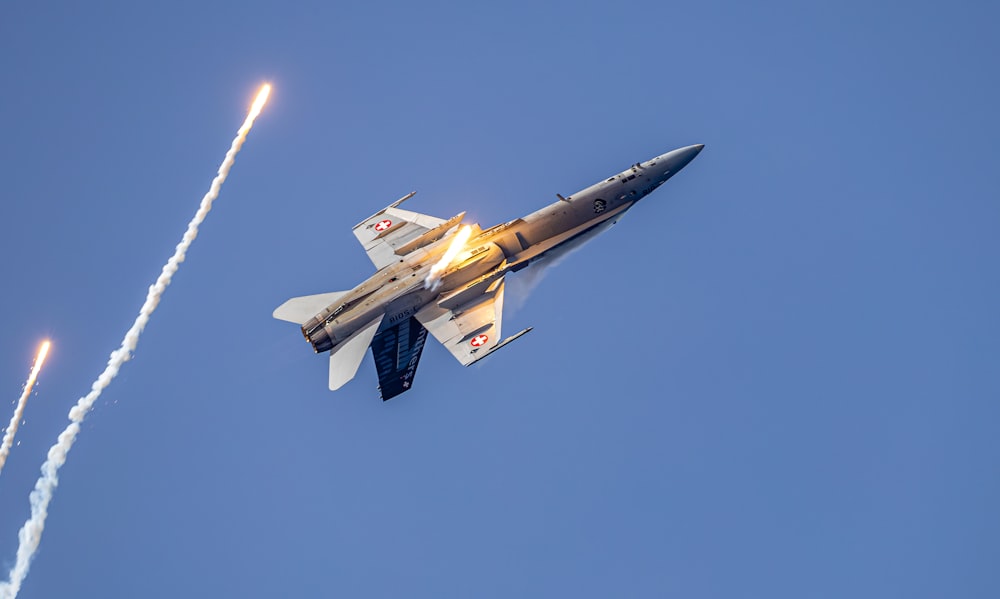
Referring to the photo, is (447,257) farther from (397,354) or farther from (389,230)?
(389,230)

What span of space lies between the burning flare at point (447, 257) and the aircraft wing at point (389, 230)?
7.82ft

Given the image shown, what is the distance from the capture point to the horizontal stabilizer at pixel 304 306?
53125 millimetres

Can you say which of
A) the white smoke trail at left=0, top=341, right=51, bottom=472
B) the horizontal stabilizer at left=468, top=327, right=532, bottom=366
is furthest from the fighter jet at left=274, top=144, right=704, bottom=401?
the white smoke trail at left=0, top=341, right=51, bottom=472

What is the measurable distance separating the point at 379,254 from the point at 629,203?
13908 mm

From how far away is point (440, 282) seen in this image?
5300 cm

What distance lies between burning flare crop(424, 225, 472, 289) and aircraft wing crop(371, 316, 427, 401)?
2.10m

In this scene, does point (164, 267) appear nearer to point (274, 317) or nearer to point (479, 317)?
point (274, 317)

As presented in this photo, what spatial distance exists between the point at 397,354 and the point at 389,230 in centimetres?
752

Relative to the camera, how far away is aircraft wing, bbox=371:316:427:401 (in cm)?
5347

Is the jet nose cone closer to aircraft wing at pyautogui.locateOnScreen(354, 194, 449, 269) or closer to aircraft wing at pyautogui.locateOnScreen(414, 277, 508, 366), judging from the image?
aircraft wing at pyautogui.locateOnScreen(414, 277, 508, 366)

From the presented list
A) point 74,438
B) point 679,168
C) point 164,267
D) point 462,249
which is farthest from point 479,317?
point 74,438

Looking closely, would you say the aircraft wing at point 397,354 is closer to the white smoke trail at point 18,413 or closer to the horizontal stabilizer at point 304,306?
the horizontal stabilizer at point 304,306

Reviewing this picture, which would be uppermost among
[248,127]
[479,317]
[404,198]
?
[248,127]

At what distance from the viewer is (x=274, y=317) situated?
54.0 meters
